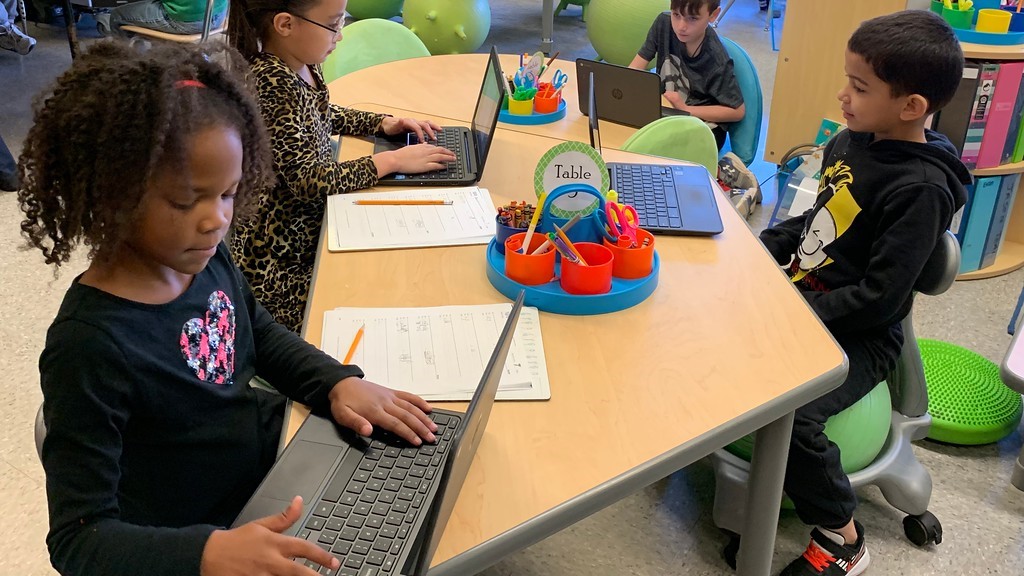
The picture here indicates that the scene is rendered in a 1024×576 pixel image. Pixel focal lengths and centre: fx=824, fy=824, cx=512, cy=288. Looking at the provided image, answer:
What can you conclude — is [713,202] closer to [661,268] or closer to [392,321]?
[661,268]

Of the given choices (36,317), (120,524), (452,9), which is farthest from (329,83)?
(452,9)

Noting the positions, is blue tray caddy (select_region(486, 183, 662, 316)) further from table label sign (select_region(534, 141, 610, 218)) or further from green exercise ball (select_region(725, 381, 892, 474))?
green exercise ball (select_region(725, 381, 892, 474))

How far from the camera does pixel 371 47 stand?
2611 millimetres

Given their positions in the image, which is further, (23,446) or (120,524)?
(23,446)

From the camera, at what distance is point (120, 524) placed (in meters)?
0.81

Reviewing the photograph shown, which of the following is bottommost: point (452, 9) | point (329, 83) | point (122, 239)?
point (452, 9)

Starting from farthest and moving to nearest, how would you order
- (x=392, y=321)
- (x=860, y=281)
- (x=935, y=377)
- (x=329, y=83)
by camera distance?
(x=329, y=83) < (x=935, y=377) < (x=860, y=281) < (x=392, y=321)

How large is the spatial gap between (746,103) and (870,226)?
1.31m

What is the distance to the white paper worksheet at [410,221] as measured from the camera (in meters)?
1.42

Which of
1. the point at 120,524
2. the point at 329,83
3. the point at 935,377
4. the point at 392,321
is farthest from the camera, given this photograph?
the point at 329,83

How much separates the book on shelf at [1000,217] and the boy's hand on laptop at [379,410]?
249 centimetres

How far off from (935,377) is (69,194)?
6.60 feet

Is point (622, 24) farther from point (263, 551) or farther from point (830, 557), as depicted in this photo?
point (263, 551)

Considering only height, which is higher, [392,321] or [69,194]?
[69,194]
